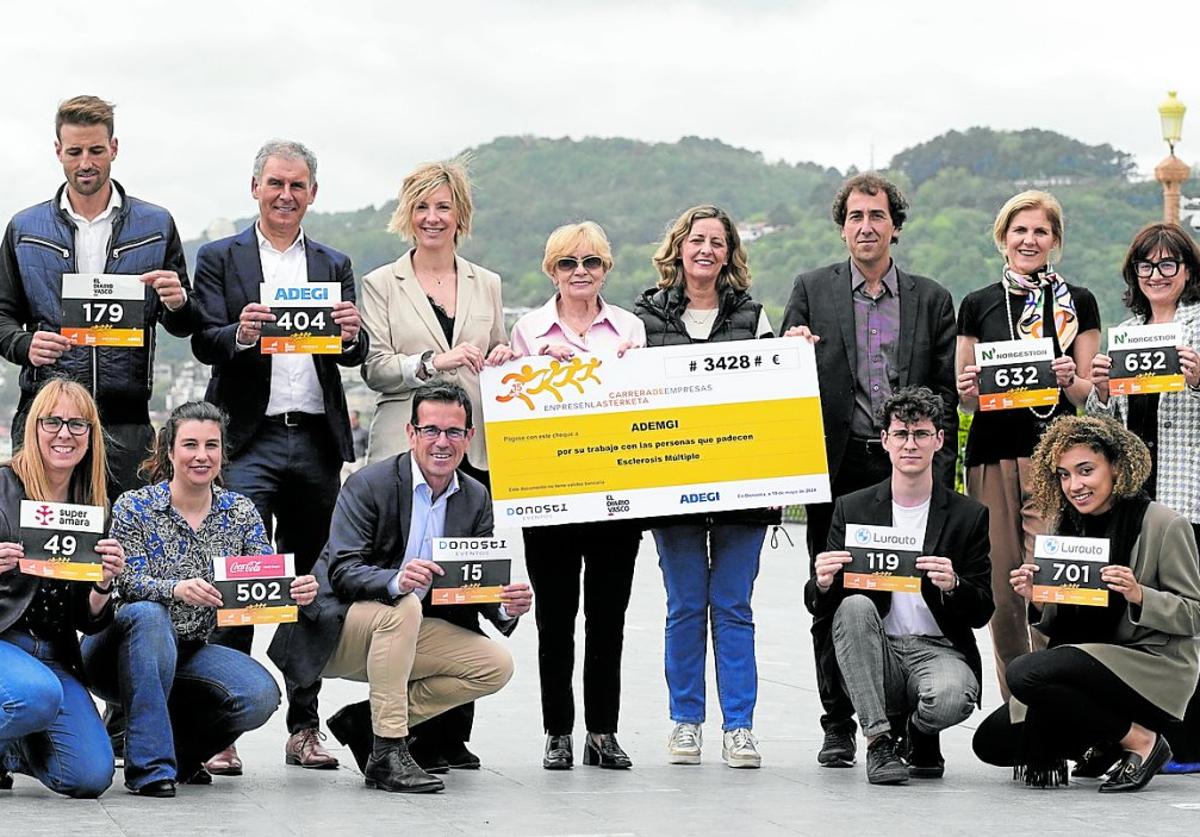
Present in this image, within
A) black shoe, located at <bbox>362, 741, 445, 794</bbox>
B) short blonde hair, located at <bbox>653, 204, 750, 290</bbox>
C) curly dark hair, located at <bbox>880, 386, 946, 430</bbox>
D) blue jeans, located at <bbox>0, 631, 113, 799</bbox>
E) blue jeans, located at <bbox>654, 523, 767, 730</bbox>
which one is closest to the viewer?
blue jeans, located at <bbox>0, 631, 113, 799</bbox>

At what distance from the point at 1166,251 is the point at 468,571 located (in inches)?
126

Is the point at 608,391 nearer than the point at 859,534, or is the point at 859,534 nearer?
the point at 859,534

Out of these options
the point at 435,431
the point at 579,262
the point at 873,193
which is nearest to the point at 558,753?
the point at 435,431

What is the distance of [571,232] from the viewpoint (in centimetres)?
788

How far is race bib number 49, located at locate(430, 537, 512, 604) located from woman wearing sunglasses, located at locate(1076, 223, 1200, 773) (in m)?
2.62

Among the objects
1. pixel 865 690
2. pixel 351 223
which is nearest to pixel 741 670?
pixel 865 690

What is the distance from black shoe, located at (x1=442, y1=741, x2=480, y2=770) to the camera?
779cm

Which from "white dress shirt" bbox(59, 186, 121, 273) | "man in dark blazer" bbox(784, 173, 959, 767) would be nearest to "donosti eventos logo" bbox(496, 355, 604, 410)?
"man in dark blazer" bbox(784, 173, 959, 767)

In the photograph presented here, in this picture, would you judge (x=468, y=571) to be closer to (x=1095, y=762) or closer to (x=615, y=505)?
(x=615, y=505)

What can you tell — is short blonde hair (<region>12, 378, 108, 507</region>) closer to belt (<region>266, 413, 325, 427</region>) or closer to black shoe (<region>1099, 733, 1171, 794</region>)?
belt (<region>266, 413, 325, 427</region>)

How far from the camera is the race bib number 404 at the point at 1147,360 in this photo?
7844mm

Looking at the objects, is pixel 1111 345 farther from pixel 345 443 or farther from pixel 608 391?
pixel 345 443

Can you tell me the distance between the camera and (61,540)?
22.5ft

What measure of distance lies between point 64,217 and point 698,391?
8.72 ft
